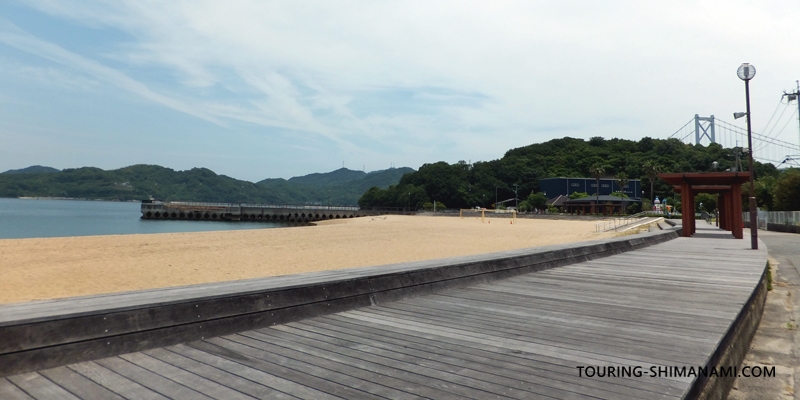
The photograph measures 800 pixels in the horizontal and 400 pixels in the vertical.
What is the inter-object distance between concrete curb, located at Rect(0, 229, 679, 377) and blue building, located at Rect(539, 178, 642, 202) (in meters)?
110

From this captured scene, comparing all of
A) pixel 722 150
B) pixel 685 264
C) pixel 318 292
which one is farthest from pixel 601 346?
pixel 722 150

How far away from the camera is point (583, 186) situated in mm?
110875

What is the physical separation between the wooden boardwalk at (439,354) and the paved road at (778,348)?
57 cm

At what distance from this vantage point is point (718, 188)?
19828 mm

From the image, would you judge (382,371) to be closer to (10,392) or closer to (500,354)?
(500,354)

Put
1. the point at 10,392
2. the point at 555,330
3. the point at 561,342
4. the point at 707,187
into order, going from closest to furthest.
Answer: the point at 10,392 < the point at 561,342 < the point at 555,330 < the point at 707,187

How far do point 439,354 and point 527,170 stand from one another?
126929 millimetres

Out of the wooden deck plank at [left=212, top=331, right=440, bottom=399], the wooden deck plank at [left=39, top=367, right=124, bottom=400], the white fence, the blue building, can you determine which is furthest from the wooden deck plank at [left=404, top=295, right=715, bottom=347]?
the blue building

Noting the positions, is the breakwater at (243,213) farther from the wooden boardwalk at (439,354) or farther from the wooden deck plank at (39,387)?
the wooden deck plank at (39,387)

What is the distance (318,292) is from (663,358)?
2.68 metres

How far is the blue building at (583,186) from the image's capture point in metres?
108

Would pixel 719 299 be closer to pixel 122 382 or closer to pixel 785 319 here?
pixel 785 319

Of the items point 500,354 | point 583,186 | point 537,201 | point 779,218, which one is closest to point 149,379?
point 500,354

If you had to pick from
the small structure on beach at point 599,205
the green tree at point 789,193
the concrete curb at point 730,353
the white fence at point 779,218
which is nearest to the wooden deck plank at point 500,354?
the concrete curb at point 730,353
